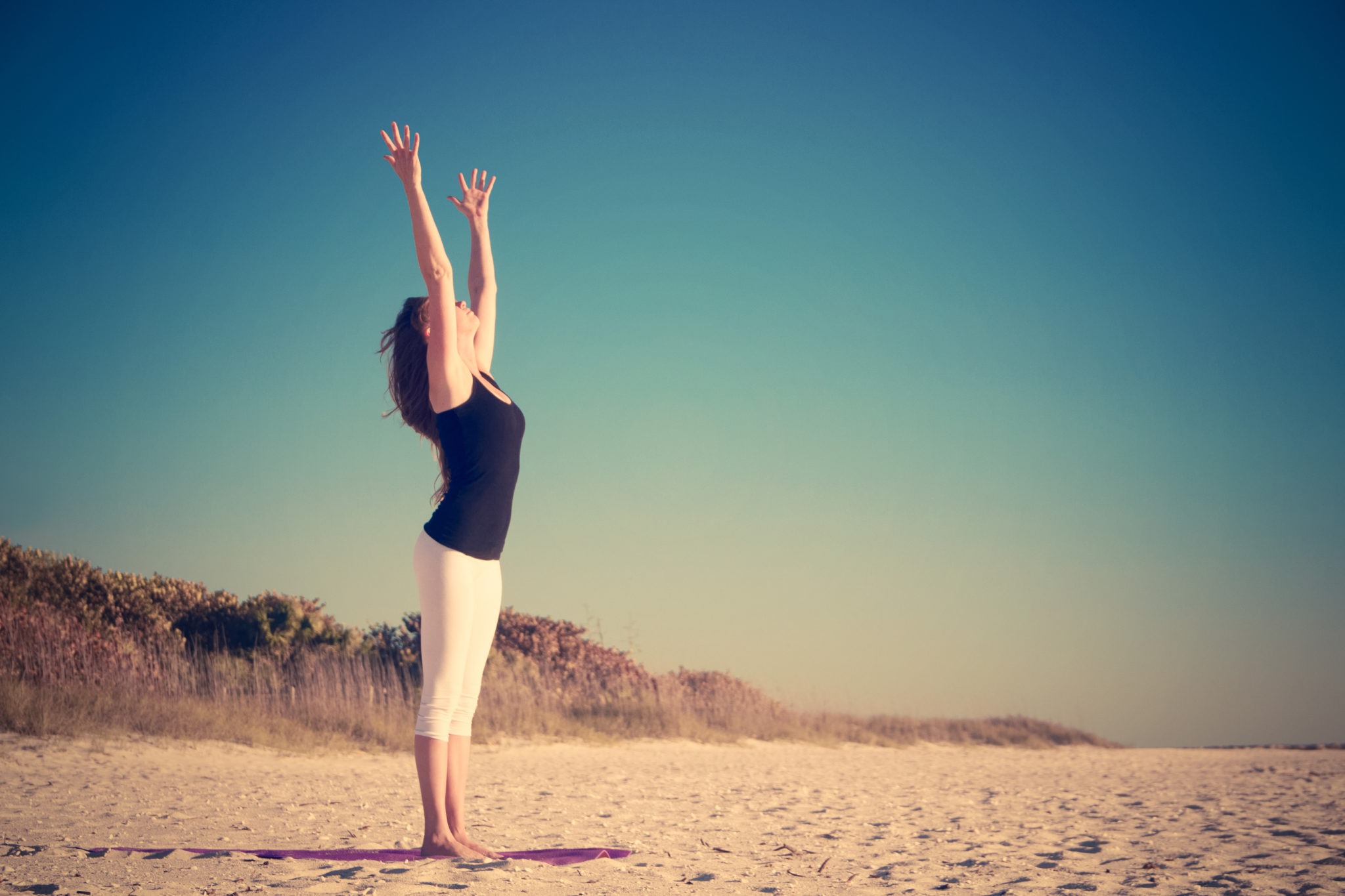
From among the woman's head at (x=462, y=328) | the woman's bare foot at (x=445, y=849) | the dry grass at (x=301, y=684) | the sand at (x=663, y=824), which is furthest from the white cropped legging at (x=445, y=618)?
the dry grass at (x=301, y=684)

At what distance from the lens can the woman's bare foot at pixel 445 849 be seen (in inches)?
127

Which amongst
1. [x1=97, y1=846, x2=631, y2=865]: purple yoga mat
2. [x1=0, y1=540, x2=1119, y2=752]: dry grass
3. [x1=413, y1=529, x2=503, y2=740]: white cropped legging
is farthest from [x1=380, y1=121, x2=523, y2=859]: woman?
[x1=0, y1=540, x2=1119, y2=752]: dry grass

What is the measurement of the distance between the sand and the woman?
380 millimetres

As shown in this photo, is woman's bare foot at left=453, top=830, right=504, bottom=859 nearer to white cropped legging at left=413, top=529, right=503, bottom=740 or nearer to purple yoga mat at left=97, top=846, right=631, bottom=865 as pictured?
purple yoga mat at left=97, top=846, right=631, bottom=865

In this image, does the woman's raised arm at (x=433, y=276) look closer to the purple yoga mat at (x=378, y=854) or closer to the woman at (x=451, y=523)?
the woman at (x=451, y=523)

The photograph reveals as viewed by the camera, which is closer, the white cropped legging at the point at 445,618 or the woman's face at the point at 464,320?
the white cropped legging at the point at 445,618

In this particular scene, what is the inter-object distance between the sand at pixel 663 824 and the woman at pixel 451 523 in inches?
14.9

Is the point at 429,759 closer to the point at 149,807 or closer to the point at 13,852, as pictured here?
the point at 13,852

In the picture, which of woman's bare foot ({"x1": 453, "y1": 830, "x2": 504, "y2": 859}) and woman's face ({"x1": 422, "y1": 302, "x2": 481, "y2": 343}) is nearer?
woman's bare foot ({"x1": 453, "y1": 830, "x2": 504, "y2": 859})

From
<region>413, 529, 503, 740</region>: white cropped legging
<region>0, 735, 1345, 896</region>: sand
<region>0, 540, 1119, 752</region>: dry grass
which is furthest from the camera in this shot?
<region>0, 540, 1119, 752</region>: dry grass

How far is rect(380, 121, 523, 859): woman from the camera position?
10.2 feet

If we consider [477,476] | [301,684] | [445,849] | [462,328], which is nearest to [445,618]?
[477,476]

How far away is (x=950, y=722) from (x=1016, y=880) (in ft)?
51.7

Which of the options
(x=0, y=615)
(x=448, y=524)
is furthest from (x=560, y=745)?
(x=448, y=524)
